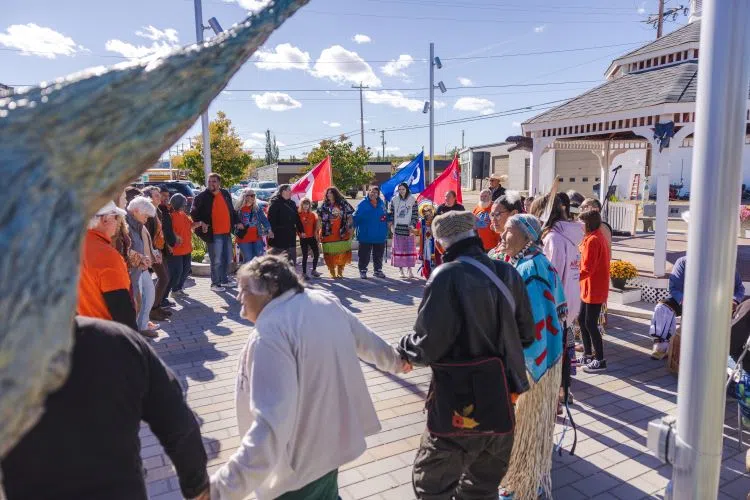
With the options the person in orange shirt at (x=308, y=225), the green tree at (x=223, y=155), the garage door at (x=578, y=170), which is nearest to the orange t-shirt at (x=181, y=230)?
the person in orange shirt at (x=308, y=225)

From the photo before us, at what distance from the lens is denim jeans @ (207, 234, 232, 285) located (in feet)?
28.8

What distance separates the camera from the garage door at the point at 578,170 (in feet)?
90.6

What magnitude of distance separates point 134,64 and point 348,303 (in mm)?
7596

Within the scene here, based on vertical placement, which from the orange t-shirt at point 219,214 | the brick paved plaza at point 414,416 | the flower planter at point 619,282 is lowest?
the brick paved plaza at point 414,416

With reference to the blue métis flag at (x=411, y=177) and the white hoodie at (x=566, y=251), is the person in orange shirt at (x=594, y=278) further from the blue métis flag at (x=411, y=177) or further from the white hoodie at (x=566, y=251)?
the blue métis flag at (x=411, y=177)

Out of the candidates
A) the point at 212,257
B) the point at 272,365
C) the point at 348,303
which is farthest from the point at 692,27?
the point at 272,365

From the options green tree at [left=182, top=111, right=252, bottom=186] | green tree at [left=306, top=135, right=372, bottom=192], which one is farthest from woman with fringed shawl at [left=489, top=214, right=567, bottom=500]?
green tree at [left=306, top=135, right=372, bottom=192]

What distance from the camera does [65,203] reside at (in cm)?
56

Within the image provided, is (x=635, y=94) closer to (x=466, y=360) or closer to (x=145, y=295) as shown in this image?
(x=145, y=295)

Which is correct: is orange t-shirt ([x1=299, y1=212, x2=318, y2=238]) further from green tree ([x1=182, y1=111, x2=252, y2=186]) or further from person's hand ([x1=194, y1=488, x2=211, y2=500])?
green tree ([x1=182, y1=111, x2=252, y2=186])

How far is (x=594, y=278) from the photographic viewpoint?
204 inches

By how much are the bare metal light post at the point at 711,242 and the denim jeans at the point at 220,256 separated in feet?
25.8

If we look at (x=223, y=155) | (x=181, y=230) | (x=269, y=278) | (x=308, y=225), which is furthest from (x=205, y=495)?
(x=223, y=155)

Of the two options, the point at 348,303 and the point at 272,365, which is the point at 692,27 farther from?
the point at 272,365
